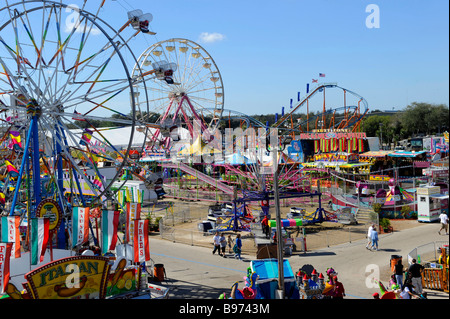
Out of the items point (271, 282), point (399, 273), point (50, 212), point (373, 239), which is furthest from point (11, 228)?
point (373, 239)

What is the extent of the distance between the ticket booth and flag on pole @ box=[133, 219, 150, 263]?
14.0m

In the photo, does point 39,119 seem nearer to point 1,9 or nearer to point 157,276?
point 1,9

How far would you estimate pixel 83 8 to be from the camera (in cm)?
1418

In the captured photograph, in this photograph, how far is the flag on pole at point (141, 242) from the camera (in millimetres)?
11852

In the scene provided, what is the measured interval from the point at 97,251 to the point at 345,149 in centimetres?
3458

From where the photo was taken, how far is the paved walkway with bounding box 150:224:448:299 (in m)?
12.3

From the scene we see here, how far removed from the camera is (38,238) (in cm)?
1059

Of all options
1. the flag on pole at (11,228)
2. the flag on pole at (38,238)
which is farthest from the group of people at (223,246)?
the flag on pole at (11,228)

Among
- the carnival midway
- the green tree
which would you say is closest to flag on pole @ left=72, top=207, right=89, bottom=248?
the carnival midway

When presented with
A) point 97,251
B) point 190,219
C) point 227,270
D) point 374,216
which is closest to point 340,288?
point 227,270

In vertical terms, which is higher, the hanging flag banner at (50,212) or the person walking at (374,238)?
the hanging flag banner at (50,212)

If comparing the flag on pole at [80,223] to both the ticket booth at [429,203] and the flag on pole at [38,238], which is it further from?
the ticket booth at [429,203]

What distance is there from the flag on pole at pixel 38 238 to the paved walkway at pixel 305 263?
3630 mm
